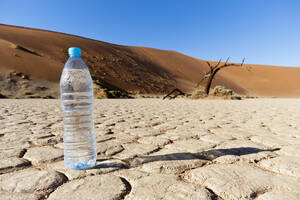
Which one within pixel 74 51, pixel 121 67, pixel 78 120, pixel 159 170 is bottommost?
pixel 159 170

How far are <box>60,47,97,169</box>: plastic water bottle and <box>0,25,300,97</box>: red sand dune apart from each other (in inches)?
784

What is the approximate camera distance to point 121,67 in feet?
112

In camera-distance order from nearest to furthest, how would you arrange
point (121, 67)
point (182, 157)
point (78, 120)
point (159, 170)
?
point (159, 170) < point (182, 157) < point (78, 120) < point (121, 67)

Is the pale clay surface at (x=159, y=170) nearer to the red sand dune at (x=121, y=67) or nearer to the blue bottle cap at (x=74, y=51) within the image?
the blue bottle cap at (x=74, y=51)

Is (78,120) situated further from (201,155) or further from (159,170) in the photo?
(201,155)

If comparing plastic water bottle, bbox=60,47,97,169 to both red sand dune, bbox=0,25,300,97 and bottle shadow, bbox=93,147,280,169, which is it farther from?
red sand dune, bbox=0,25,300,97

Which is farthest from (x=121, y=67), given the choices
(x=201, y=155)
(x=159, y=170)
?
(x=159, y=170)

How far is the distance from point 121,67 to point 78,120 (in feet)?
108

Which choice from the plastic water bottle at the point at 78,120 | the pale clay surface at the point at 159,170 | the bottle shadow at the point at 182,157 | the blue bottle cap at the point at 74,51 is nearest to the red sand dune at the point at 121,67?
the plastic water bottle at the point at 78,120

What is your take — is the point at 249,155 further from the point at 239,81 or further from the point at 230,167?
the point at 239,81

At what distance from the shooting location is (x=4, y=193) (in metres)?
1.09

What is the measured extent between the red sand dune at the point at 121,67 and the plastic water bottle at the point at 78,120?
19.9m

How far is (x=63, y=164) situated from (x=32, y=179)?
297mm

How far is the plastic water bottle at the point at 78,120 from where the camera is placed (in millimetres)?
1535
